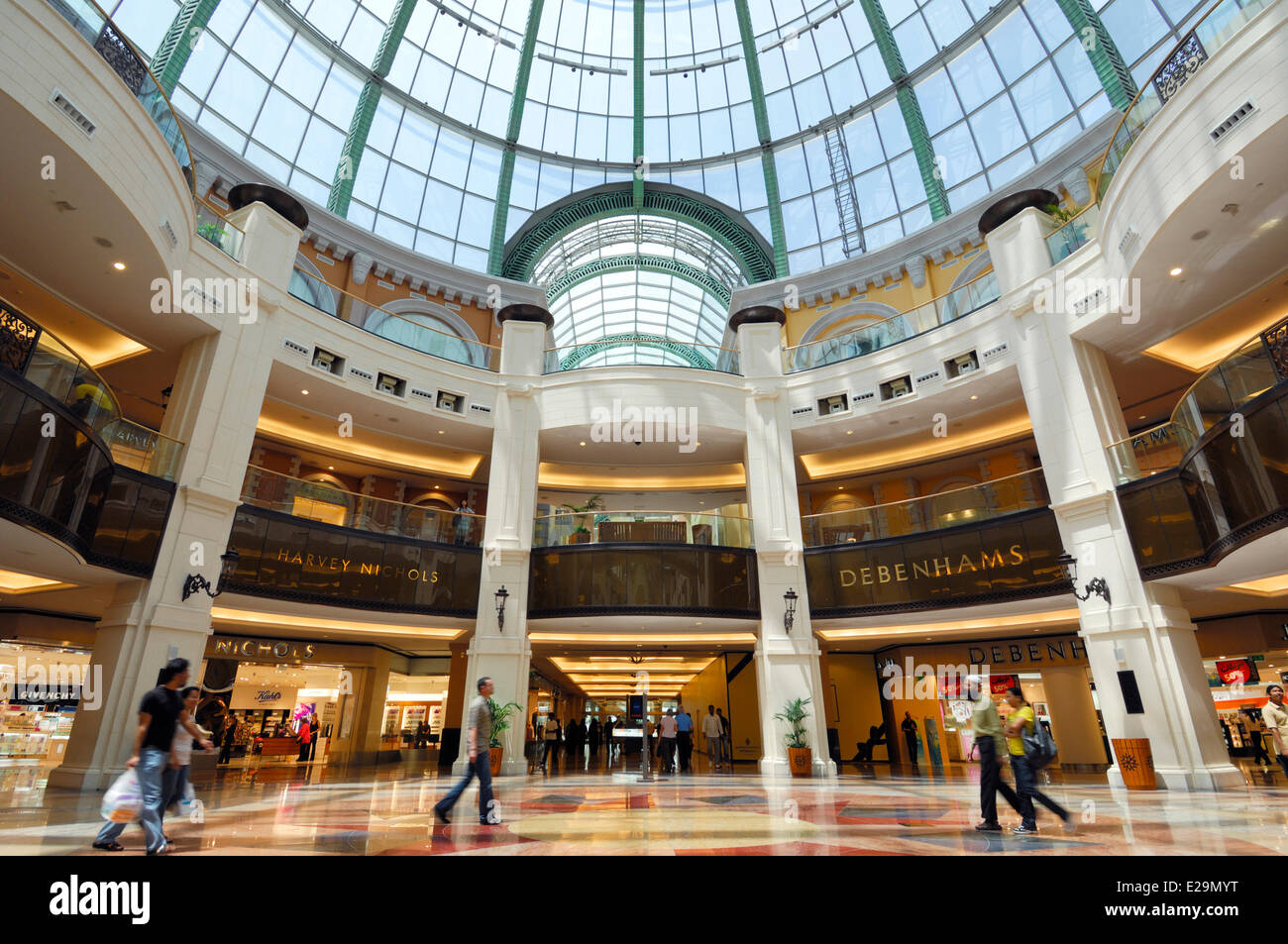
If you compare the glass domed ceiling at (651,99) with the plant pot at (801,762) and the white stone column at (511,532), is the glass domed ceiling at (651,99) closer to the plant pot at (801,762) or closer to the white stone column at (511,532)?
the white stone column at (511,532)

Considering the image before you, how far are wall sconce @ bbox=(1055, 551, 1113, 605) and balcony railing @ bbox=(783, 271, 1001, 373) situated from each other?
7.35 m

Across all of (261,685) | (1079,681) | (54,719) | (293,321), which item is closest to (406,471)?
(293,321)

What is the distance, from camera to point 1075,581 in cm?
1393

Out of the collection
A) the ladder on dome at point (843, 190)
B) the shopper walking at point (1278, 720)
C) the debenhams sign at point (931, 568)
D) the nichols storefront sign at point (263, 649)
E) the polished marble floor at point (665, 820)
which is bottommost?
the polished marble floor at point (665, 820)

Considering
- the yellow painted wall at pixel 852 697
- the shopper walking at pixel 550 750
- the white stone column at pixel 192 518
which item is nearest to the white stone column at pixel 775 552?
the yellow painted wall at pixel 852 697

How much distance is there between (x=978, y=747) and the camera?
6.93m

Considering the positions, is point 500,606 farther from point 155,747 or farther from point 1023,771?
point 1023,771

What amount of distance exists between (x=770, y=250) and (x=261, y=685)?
1005 inches

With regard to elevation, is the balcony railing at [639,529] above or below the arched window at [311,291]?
below

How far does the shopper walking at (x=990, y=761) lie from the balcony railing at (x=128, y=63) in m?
16.0

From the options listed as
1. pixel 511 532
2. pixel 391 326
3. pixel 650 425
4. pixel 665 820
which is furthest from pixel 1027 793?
pixel 391 326

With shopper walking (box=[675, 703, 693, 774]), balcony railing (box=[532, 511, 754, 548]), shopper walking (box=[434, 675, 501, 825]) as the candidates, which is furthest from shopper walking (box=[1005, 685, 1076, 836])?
shopper walking (box=[675, 703, 693, 774])

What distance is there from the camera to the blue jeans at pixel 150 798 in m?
4.99

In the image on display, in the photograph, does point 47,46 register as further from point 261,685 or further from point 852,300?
point 852,300
